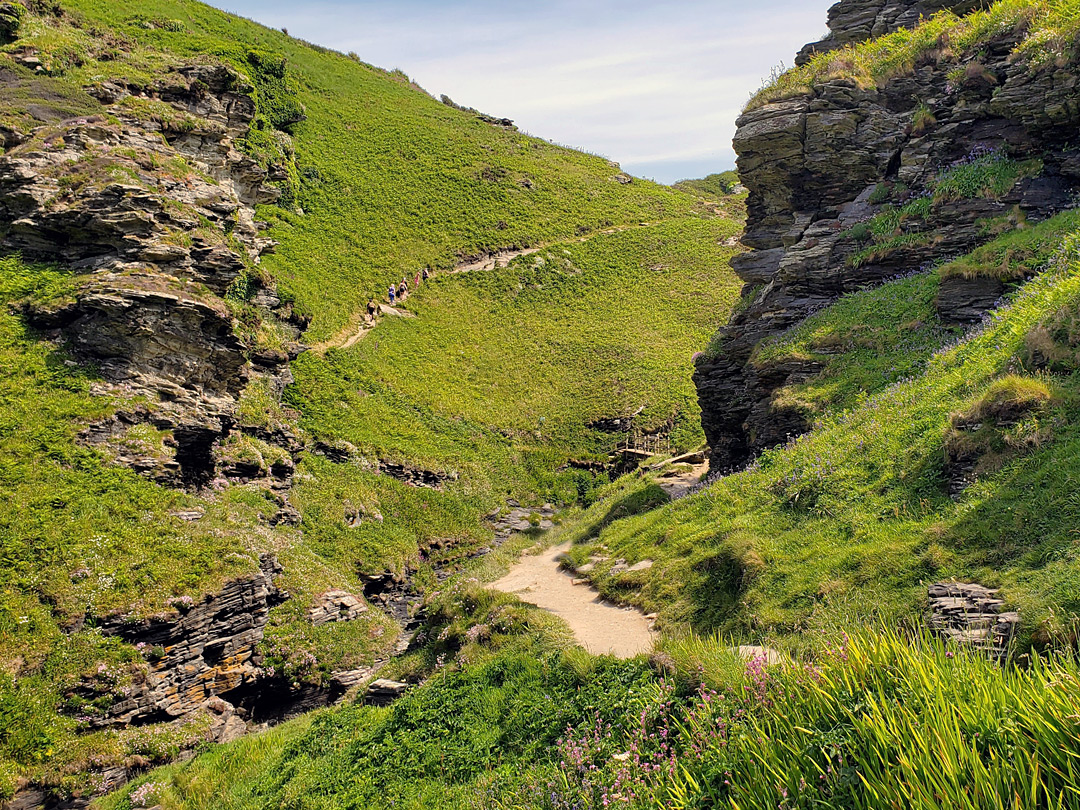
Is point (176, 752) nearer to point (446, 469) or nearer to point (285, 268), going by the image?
point (446, 469)

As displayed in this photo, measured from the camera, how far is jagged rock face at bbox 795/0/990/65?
23141 millimetres

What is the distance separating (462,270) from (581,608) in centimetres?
3919

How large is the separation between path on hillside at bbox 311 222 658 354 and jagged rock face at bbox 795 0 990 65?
2684cm

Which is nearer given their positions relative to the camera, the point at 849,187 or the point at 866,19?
the point at 849,187

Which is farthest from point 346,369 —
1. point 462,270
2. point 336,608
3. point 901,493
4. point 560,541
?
point 901,493

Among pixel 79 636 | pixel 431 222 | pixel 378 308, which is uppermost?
pixel 431 222

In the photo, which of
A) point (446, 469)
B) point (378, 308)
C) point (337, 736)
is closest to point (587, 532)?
point (446, 469)

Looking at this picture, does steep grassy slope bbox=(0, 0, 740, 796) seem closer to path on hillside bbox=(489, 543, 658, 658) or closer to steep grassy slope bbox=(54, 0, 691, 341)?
steep grassy slope bbox=(54, 0, 691, 341)

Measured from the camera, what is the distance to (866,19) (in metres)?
24.8

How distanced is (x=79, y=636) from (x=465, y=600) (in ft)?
28.1

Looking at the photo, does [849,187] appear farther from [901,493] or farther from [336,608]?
[336,608]

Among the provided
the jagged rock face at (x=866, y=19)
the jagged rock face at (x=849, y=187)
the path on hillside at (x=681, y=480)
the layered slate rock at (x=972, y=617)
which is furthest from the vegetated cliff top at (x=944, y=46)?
the layered slate rock at (x=972, y=617)

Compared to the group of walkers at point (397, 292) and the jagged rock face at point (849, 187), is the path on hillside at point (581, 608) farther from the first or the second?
the group of walkers at point (397, 292)

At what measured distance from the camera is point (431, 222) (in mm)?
52250
